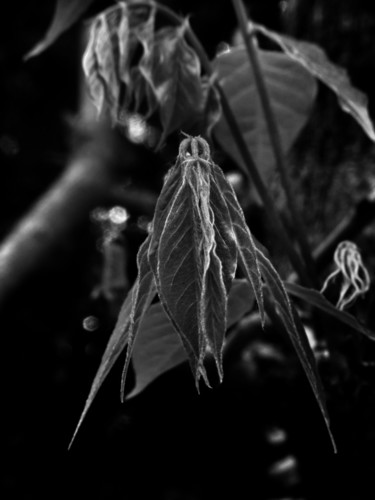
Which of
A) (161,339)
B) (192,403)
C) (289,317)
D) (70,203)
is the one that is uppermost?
(289,317)

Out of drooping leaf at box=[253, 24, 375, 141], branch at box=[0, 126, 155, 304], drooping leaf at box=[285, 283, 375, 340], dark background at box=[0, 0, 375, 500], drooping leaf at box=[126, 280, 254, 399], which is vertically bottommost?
dark background at box=[0, 0, 375, 500]

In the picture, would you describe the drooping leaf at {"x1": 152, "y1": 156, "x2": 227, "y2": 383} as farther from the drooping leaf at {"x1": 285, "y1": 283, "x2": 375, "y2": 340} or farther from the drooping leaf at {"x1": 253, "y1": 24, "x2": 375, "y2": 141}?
the drooping leaf at {"x1": 253, "y1": 24, "x2": 375, "y2": 141}

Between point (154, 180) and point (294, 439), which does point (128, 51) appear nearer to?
point (294, 439)

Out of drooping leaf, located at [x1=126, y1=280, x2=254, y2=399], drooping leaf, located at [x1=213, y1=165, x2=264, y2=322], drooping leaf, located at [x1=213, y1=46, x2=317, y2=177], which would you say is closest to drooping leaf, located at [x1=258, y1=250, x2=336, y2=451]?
drooping leaf, located at [x1=213, y1=165, x2=264, y2=322]

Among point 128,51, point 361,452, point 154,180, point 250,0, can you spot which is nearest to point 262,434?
point 361,452

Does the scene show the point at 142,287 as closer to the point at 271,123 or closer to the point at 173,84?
the point at 173,84

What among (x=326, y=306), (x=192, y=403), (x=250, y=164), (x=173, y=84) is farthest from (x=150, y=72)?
(x=192, y=403)
